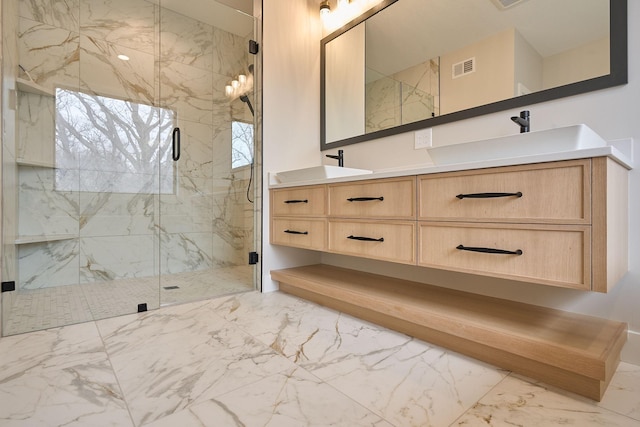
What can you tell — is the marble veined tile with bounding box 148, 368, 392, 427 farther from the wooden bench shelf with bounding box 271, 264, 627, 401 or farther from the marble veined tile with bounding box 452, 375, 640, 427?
the wooden bench shelf with bounding box 271, 264, 627, 401

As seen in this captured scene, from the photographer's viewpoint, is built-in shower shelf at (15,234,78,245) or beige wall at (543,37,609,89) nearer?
beige wall at (543,37,609,89)

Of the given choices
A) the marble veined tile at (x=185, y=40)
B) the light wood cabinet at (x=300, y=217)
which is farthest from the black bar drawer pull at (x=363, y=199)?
the marble veined tile at (x=185, y=40)

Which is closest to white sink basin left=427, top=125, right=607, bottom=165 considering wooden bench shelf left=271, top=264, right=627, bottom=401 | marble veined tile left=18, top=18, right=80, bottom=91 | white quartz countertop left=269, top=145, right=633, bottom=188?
white quartz countertop left=269, top=145, right=633, bottom=188

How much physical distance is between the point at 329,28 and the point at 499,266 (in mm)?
2315

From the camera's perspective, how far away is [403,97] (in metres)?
2.09

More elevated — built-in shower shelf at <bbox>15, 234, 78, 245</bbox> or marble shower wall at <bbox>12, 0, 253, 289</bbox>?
marble shower wall at <bbox>12, 0, 253, 289</bbox>

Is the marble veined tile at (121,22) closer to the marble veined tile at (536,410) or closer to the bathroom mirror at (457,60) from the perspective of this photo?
the bathroom mirror at (457,60)

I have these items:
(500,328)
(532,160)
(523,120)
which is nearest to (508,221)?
(532,160)

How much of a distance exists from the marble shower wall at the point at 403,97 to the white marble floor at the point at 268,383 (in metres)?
1.32

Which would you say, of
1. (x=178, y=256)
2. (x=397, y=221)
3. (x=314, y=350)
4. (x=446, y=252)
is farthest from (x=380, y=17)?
(x=178, y=256)

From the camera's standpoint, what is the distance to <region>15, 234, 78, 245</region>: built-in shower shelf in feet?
6.62

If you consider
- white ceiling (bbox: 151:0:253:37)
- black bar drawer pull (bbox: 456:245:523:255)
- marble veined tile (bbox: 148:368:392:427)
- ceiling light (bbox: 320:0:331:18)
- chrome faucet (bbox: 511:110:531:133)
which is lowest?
marble veined tile (bbox: 148:368:392:427)

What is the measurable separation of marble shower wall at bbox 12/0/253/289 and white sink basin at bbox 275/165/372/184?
1.50 feet

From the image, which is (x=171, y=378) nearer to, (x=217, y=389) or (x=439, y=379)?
(x=217, y=389)
